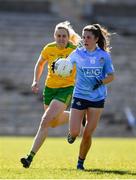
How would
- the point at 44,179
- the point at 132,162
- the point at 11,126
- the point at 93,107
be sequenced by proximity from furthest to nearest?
the point at 11,126
the point at 132,162
the point at 93,107
the point at 44,179

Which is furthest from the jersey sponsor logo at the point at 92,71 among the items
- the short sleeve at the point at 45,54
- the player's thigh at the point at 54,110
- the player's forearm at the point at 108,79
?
the short sleeve at the point at 45,54

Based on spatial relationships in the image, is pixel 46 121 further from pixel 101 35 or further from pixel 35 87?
pixel 101 35

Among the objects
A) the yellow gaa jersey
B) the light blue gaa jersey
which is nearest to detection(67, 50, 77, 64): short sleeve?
the light blue gaa jersey

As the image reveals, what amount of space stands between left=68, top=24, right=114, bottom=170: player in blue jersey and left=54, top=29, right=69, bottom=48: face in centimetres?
42

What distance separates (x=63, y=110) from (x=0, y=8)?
29414 millimetres

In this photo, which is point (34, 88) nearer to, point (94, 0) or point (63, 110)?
point (63, 110)

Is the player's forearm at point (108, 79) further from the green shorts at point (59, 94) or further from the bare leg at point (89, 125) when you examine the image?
the green shorts at point (59, 94)

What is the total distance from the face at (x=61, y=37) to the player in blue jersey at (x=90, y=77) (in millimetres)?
423

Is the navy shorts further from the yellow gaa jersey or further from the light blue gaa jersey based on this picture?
the yellow gaa jersey

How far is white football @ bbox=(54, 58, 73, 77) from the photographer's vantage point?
12.2 m

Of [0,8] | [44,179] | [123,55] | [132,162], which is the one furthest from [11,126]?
[44,179]

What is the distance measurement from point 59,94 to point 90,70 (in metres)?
0.84

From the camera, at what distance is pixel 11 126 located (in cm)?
3014

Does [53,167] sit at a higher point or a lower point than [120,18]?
higher
